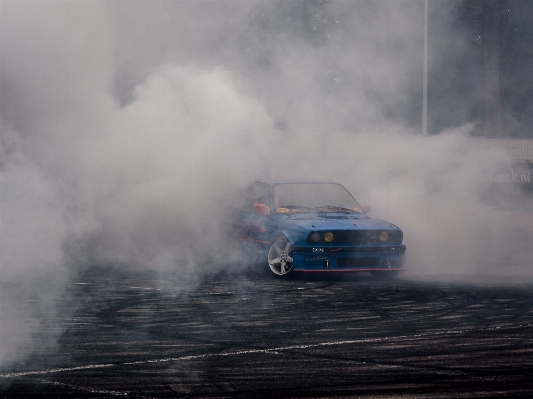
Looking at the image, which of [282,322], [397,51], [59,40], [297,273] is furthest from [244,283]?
[397,51]

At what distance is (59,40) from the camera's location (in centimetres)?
882

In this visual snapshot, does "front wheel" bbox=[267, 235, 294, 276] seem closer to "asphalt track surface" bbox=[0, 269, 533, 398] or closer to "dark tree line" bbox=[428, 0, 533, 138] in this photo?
"asphalt track surface" bbox=[0, 269, 533, 398]

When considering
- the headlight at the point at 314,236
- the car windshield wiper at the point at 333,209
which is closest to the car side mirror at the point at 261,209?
the car windshield wiper at the point at 333,209

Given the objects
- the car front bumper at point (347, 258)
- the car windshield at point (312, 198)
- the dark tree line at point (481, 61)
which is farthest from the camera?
the dark tree line at point (481, 61)

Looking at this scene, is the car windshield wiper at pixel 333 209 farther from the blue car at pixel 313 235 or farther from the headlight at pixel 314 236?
the headlight at pixel 314 236

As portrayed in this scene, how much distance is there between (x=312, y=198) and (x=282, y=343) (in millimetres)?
4770

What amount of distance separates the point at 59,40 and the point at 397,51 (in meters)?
6.79

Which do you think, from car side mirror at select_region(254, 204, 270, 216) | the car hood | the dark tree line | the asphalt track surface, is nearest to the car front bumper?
the car hood

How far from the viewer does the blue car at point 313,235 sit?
9539 millimetres

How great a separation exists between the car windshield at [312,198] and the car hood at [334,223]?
272 mm

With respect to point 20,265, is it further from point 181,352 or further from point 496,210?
point 496,210

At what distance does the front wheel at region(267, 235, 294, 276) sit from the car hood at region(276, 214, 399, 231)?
214mm

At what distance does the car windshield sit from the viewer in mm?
10477

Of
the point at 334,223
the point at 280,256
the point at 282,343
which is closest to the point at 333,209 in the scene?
the point at 334,223
